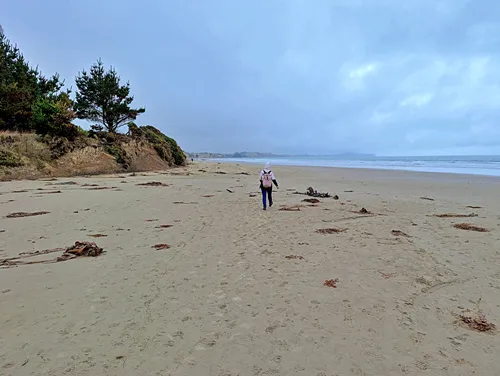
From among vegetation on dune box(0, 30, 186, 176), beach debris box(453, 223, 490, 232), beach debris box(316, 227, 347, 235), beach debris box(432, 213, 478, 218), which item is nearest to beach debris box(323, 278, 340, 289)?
beach debris box(316, 227, 347, 235)

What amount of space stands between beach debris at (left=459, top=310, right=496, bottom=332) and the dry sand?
0.09m

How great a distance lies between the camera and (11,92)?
22.2m

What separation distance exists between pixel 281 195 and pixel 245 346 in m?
11.0

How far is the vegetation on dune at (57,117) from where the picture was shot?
20266 millimetres

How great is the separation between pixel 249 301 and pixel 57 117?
23.0m

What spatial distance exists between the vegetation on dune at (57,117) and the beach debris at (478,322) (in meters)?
21.7

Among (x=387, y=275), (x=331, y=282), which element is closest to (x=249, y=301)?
(x=331, y=282)

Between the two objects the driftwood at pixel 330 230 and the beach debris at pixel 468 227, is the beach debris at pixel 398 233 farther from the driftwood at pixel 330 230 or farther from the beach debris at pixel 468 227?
the beach debris at pixel 468 227

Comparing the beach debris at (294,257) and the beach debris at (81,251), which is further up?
the beach debris at (81,251)

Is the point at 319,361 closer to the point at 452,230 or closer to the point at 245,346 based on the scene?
the point at 245,346

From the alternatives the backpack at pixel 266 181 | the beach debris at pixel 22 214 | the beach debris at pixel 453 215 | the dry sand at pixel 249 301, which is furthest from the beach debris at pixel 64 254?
the beach debris at pixel 453 215

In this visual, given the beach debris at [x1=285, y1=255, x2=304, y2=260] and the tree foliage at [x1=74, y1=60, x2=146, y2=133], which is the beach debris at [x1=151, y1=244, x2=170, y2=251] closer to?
the beach debris at [x1=285, y1=255, x2=304, y2=260]

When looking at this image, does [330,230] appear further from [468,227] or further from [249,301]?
[249,301]

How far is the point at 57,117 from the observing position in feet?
71.0
